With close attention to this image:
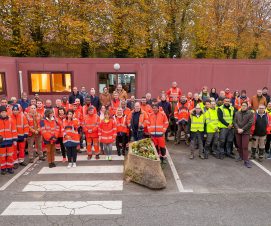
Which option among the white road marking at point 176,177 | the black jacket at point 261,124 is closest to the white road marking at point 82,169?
the white road marking at point 176,177

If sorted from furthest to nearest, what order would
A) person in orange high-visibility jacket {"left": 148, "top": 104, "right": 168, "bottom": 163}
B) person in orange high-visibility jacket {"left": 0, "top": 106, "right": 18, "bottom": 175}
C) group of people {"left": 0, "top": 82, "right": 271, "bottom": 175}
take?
person in orange high-visibility jacket {"left": 148, "top": 104, "right": 168, "bottom": 163} < group of people {"left": 0, "top": 82, "right": 271, "bottom": 175} < person in orange high-visibility jacket {"left": 0, "top": 106, "right": 18, "bottom": 175}

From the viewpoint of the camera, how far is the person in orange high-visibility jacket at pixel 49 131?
789 cm

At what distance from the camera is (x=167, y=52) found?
81.8ft

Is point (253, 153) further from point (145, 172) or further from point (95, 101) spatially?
point (95, 101)

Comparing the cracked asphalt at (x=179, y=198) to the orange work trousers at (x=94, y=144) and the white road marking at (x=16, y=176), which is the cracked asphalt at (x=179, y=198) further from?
the orange work trousers at (x=94, y=144)

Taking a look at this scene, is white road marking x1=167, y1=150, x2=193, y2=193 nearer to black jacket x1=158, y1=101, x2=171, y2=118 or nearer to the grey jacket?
black jacket x1=158, y1=101, x2=171, y2=118

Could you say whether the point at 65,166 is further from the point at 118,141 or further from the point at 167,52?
the point at 167,52

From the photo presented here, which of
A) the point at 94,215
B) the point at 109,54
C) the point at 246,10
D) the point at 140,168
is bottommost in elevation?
the point at 94,215

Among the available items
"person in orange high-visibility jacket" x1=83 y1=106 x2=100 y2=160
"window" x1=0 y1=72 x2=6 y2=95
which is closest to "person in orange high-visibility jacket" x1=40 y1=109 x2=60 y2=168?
"person in orange high-visibility jacket" x1=83 y1=106 x2=100 y2=160

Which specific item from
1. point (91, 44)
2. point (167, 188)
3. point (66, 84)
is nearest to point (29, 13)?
point (91, 44)

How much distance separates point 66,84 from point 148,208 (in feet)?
40.8

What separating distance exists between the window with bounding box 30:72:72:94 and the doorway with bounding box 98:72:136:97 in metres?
1.98

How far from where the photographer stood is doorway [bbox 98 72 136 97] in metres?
16.5

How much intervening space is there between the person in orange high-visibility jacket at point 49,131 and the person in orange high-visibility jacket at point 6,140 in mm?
831
